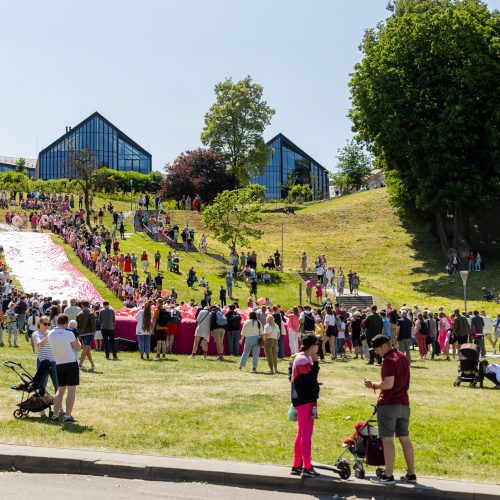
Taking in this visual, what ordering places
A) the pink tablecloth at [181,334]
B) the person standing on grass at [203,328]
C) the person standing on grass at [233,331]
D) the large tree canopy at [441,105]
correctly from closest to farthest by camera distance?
1. the person standing on grass at [203,328]
2. the person standing on grass at [233,331]
3. the pink tablecloth at [181,334]
4. the large tree canopy at [441,105]

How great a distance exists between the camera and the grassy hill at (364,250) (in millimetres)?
45000

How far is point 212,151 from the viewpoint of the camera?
7875cm

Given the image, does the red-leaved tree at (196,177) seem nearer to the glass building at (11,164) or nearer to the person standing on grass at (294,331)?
the person standing on grass at (294,331)

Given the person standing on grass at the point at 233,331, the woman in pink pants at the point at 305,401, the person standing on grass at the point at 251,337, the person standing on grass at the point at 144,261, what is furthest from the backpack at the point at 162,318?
the person standing on grass at the point at 144,261

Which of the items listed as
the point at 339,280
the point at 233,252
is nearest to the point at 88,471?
the point at 339,280

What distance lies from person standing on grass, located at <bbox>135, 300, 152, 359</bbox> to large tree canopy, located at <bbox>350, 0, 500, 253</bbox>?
32.7m

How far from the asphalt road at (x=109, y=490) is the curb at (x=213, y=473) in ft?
0.48

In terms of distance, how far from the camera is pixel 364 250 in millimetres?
59688

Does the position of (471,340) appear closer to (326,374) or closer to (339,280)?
(326,374)

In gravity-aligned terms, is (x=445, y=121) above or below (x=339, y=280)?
above

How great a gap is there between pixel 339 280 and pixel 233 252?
7759mm

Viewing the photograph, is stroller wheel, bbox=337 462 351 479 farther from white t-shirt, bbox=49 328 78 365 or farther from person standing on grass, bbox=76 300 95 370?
person standing on grass, bbox=76 300 95 370

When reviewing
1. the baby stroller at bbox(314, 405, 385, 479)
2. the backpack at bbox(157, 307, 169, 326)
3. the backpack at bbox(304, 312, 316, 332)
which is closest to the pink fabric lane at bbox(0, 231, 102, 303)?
the backpack at bbox(157, 307, 169, 326)

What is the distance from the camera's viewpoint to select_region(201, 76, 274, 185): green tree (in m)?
81.6
